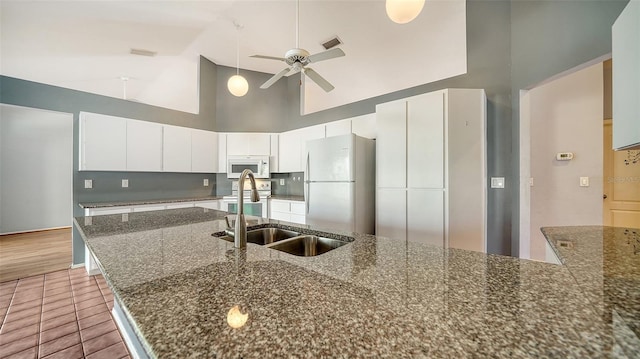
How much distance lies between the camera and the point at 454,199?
2.42m

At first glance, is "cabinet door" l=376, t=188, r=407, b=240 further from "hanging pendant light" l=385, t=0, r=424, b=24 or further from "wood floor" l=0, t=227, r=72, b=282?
"wood floor" l=0, t=227, r=72, b=282

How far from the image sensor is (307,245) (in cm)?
144

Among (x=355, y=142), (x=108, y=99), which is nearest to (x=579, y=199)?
(x=355, y=142)

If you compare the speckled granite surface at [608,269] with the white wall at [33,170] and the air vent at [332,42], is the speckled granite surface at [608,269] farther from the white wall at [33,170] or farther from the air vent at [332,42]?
the white wall at [33,170]

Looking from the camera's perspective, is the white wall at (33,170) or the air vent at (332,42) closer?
the air vent at (332,42)

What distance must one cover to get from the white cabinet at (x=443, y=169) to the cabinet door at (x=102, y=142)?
3.77 m

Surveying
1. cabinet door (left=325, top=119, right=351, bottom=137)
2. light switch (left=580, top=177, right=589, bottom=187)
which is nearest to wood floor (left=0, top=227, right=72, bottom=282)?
cabinet door (left=325, top=119, right=351, bottom=137)

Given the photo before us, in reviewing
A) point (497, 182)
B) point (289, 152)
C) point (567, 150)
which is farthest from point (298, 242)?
point (567, 150)

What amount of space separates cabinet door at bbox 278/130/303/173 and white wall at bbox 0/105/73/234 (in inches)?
168

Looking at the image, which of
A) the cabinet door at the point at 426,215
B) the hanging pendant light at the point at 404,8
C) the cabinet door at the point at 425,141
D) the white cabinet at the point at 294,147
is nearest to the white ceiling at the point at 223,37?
the white cabinet at the point at 294,147

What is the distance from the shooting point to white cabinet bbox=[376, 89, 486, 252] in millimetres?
2434

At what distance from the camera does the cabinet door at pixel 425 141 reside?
2.49 meters

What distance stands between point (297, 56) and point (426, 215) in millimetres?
2030

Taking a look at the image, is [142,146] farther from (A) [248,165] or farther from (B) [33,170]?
(B) [33,170]
